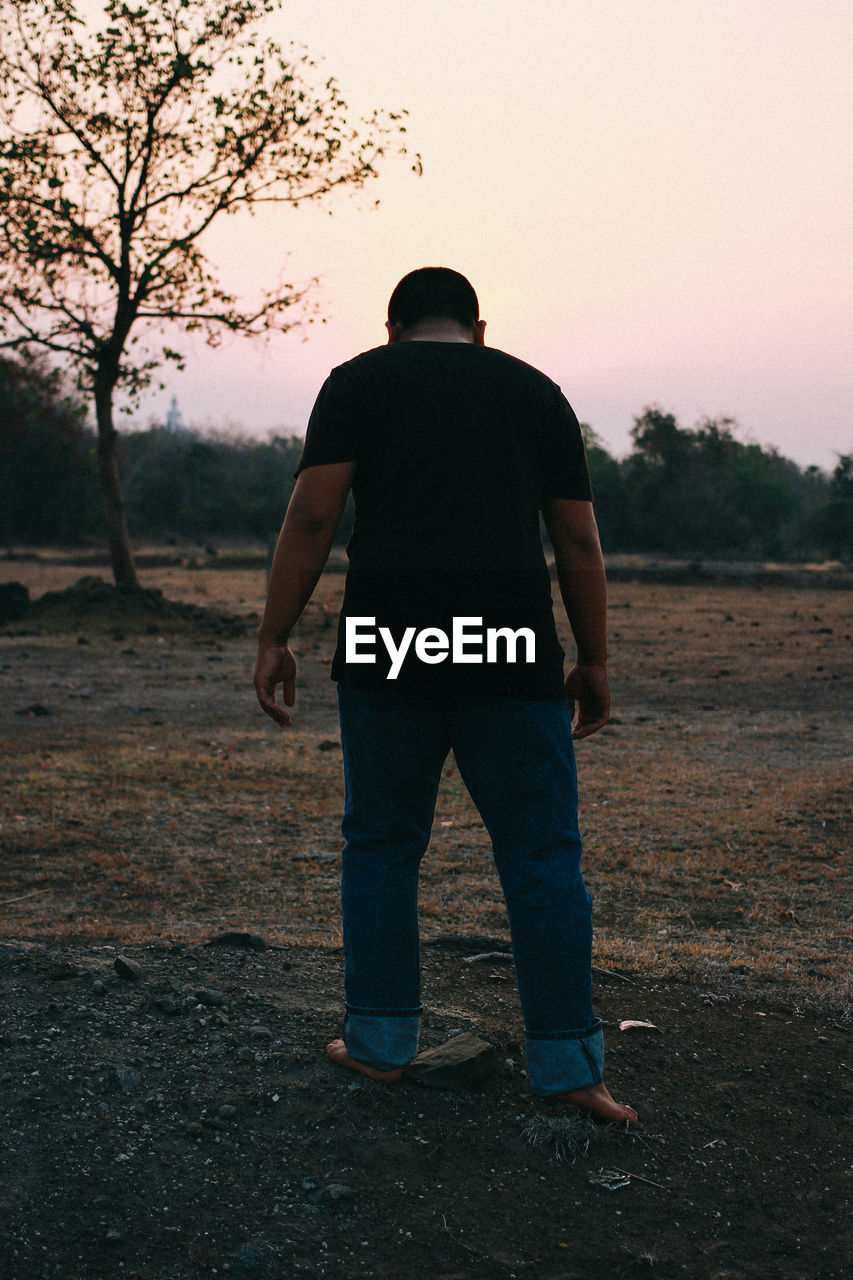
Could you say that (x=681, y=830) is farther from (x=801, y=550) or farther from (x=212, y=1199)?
(x=801, y=550)

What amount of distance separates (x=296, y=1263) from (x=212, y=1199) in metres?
0.24

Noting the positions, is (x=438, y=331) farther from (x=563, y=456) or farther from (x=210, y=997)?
(x=210, y=997)

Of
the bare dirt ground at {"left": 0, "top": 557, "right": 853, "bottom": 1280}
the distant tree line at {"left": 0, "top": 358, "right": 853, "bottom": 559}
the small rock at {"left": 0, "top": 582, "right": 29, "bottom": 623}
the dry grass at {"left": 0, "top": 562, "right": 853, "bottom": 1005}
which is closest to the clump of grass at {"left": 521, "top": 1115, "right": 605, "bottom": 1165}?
the bare dirt ground at {"left": 0, "top": 557, "right": 853, "bottom": 1280}

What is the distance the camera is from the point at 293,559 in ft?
8.07

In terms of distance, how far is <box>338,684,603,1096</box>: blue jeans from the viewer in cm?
238

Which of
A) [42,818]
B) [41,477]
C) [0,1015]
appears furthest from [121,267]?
[41,477]

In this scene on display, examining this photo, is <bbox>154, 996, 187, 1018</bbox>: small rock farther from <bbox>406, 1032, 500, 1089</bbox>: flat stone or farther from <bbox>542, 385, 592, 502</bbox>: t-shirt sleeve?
<bbox>542, 385, 592, 502</bbox>: t-shirt sleeve

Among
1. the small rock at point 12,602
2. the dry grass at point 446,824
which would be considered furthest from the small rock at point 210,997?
the small rock at point 12,602

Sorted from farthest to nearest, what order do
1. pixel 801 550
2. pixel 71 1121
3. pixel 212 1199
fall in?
pixel 801 550 → pixel 71 1121 → pixel 212 1199

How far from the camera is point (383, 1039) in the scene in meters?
2.54

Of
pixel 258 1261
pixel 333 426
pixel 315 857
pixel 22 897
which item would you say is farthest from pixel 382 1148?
pixel 315 857

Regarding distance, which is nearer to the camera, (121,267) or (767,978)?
(767,978)

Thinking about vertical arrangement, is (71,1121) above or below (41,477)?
below

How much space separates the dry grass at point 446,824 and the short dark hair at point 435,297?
2127 mm
